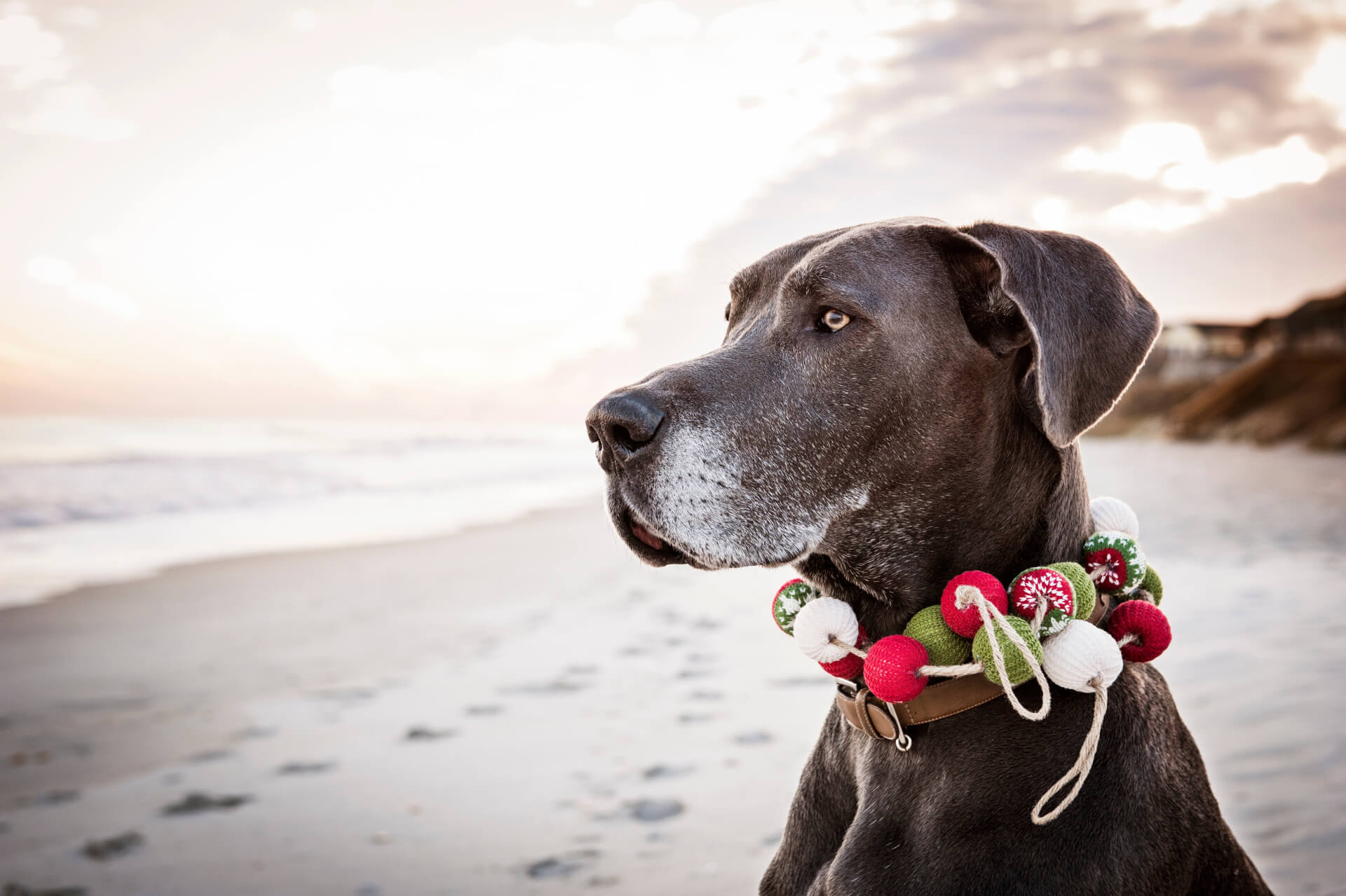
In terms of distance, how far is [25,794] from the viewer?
12.8ft

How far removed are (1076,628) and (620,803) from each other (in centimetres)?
230

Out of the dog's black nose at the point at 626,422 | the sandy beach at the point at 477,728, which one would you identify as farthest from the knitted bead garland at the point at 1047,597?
the sandy beach at the point at 477,728

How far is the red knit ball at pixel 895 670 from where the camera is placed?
6.64 ft

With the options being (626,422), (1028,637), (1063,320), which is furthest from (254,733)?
(1063,320)

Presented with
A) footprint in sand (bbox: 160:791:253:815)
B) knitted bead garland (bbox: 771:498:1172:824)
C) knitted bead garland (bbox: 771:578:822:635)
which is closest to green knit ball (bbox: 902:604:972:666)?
knitted bead garland (bbox: 771:498:1172:824)

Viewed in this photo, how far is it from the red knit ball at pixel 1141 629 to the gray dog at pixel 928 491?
6 centimetres

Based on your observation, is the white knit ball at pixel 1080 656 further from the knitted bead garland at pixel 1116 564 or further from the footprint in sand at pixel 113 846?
the footprint in sand at pixel 113 846

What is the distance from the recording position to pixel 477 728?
4.58 meters

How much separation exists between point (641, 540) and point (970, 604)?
84 centimetres

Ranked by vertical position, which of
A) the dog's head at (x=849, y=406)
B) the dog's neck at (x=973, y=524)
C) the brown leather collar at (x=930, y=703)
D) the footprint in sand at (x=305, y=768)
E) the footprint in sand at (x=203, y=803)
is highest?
the dog's head at (x=849, y=406)

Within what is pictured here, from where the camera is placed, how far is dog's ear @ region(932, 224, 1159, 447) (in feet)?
6.66

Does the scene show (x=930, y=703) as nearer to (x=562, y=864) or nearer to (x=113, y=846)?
(x=562, y=864)

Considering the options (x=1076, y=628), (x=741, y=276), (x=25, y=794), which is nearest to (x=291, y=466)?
(x=25, y=794)

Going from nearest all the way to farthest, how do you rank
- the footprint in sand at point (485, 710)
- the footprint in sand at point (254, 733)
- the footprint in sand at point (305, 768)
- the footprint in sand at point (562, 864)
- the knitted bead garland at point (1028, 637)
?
the knitted bead garland at point (1028, 637), the footprint in sand at point (562, 864), the footprint in sand at point (305, 768), the footprint in sand at point (254, 733), the footprint in sand at point (485, 710)
